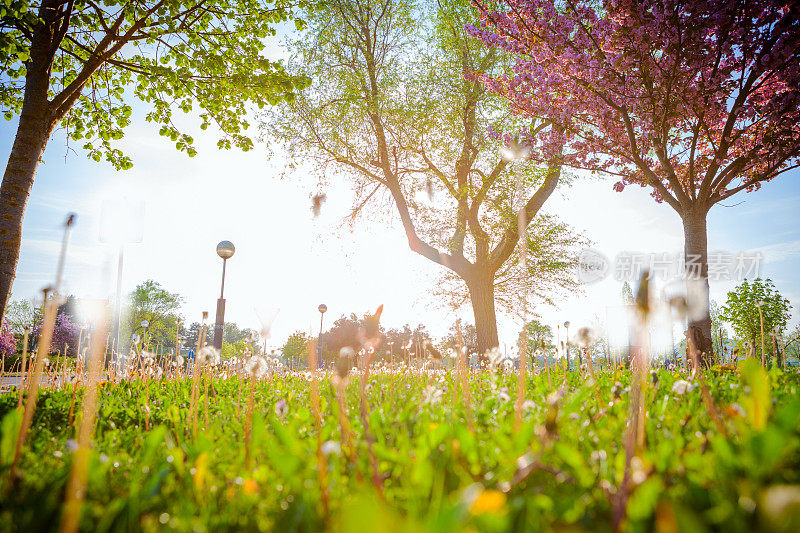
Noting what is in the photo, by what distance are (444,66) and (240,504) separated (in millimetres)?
14406

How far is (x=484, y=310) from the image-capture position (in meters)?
13.3

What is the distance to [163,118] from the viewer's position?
749cm

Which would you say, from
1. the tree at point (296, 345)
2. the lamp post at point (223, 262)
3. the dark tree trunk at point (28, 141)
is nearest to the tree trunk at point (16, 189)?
the dark tree trunk at point (28, 141)

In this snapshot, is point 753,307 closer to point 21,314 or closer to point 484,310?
point 484,310

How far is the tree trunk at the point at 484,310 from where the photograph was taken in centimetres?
1287

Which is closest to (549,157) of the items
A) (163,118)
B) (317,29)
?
(163,118)

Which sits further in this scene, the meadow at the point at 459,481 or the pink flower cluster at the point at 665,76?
the pink flower cluster at the point at 665,76

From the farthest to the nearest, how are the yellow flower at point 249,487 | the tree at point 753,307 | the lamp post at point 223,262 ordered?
the tree at point 753,307 → the lamp post at point 223,262 → the yellow flower at point 249,487

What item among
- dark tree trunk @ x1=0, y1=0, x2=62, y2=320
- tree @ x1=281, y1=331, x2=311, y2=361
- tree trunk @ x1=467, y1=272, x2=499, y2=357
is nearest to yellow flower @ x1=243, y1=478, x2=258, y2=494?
dark tree trunk @ x1=0, y1=0, x2=62, y2=320

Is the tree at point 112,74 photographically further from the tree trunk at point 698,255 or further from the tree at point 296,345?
the tree at point 296,345

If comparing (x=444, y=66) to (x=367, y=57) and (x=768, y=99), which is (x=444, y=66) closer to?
(x=367, y=57)

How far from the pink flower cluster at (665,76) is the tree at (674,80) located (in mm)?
19

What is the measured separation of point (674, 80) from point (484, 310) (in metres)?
7.79

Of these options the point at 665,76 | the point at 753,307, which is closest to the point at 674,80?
the point at 665,76
